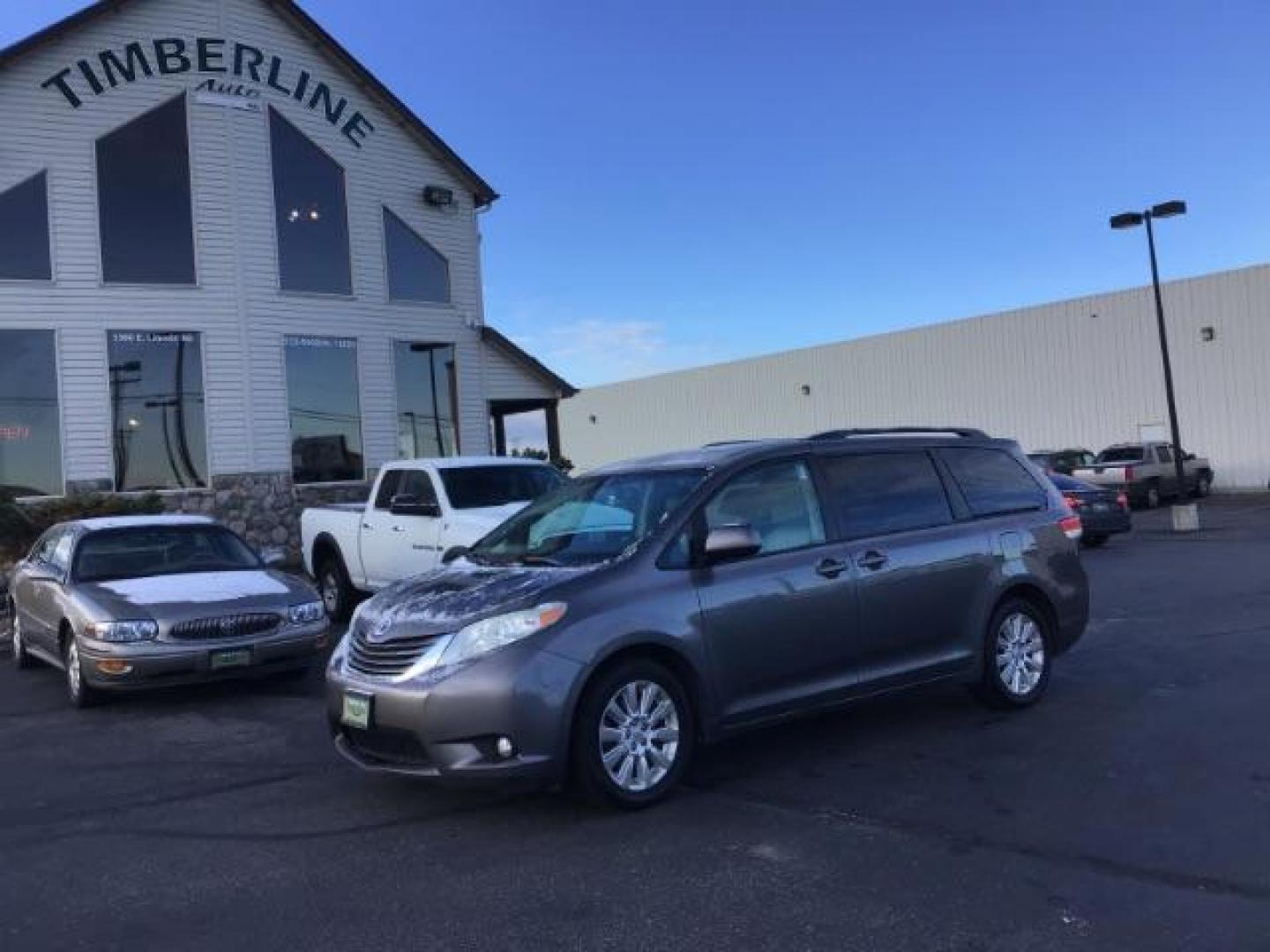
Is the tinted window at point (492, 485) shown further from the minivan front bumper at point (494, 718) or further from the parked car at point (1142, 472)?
the parked car at point (1142, 472)

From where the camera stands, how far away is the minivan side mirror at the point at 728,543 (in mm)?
5793

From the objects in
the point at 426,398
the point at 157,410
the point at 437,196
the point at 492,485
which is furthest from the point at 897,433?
the point at 437,196

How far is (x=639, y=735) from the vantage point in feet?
18.3

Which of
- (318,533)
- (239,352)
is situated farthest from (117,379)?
(318,533)

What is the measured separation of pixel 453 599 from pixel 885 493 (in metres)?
2.69

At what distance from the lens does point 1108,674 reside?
8297mm

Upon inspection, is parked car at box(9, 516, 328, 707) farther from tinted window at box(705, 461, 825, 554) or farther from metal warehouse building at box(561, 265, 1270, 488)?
metal warehouse building at box(561, 265, 1270, 488)

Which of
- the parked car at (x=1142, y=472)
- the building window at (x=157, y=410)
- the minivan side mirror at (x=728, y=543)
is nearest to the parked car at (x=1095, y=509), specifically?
the parked car at (x=1142, y=472)

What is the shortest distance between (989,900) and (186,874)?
10.8ft

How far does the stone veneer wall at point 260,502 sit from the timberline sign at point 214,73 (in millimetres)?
6227

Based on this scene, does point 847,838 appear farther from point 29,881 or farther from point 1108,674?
point 1108,674

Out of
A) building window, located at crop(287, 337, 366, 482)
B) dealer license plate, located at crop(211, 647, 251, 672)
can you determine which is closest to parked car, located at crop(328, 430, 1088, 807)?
dealer license plate, located at crop(211, 647, 251, 672)

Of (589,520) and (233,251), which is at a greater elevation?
(233,251)

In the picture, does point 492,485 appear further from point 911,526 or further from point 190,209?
point 190,209
